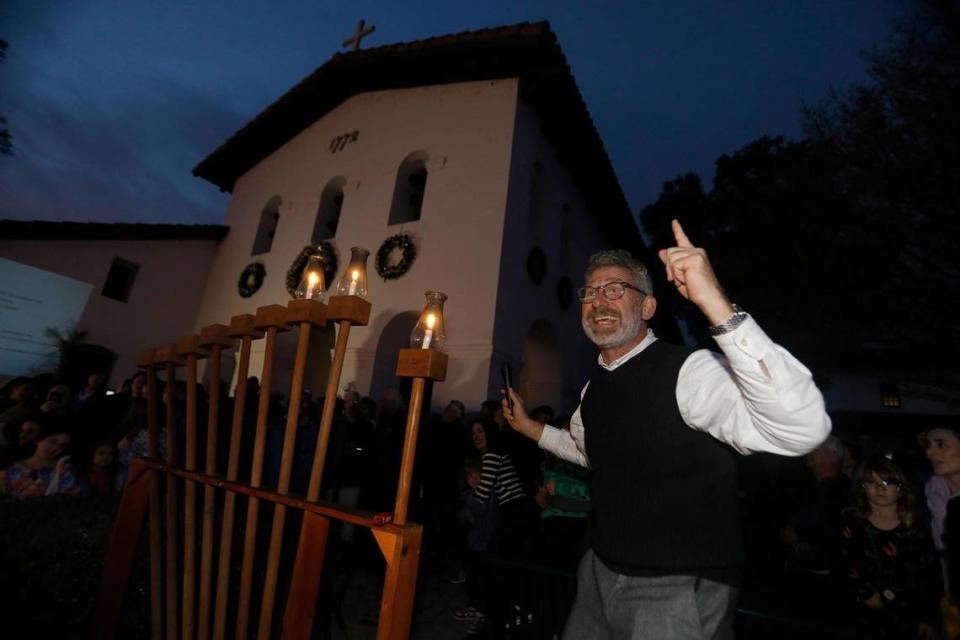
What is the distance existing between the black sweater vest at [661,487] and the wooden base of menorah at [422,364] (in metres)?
0.71

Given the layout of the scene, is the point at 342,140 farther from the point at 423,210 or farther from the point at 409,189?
the point at 423,210

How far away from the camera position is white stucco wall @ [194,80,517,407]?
780 centimetres

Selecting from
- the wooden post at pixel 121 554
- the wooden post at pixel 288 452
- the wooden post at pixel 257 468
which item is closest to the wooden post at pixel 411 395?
the wooden post at pixel 288 452

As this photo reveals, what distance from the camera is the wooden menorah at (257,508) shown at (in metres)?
1.40

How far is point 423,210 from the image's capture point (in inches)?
352

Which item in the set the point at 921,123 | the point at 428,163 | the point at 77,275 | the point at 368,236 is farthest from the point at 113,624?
A: the point at 921,123

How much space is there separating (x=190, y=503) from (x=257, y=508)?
0.55 m

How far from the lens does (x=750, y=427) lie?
1297 millimetres

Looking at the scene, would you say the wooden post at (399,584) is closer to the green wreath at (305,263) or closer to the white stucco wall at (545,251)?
the white stucco wall at (545,251)

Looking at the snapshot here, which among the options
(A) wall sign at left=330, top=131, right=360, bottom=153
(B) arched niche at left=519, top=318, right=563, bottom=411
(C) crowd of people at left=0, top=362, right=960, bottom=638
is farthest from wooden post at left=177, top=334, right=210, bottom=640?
(A) wall sign at left=330, top=131, right=360, bottom=153

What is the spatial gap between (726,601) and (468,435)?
4.56m

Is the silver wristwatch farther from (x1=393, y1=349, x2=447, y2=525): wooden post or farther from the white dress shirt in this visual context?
(x1=393, y1=349, x2=447, y2=525): wooden post

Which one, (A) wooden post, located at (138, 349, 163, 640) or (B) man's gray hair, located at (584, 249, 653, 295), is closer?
(B) man's gray hair, located at (584, 249, 653, 295)

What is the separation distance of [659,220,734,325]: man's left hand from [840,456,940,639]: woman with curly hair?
8.83 feet
